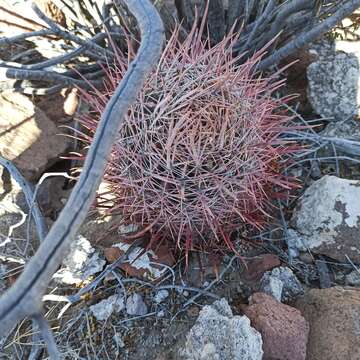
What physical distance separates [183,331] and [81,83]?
0.86 m

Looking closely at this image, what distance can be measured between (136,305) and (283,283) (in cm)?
36

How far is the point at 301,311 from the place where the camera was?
1.08 m

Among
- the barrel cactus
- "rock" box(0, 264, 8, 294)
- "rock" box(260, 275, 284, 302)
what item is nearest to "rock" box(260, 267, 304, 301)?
"rock" box(260, 275, 284, 302)

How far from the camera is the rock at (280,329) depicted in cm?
95

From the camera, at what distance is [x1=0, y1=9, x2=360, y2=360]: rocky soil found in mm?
970

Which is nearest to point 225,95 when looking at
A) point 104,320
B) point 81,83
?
point 104,320

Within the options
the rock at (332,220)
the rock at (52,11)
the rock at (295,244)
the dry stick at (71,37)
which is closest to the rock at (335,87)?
the rock at (332,220)

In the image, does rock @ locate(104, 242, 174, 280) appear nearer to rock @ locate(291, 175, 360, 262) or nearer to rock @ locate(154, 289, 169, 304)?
rock @ locate(154, 289, 169, 304)

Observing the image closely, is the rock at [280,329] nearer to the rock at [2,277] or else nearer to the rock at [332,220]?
the rock at [332,220]

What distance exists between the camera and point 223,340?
0.93 metres

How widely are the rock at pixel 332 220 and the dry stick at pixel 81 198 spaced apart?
75cm

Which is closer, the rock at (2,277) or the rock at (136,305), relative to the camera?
the rock at (136,305)

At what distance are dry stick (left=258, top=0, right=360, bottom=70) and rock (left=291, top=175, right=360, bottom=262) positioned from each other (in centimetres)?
38

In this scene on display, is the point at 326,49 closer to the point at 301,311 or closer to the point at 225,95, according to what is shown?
the point at 225,95
